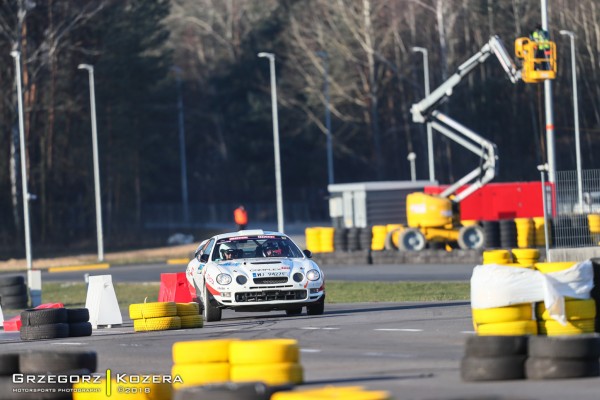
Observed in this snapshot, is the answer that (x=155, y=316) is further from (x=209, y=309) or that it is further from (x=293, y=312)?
(x=293, y=312)

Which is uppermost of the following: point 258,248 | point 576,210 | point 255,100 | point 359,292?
point 255,100

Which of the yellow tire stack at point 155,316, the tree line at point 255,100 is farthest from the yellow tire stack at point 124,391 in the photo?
the tree line at point 255,100

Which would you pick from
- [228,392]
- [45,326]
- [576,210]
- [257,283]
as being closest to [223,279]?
[257,283]

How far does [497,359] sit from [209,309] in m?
8.93

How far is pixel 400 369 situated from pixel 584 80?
62838 mm

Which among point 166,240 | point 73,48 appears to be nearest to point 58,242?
point 166,240

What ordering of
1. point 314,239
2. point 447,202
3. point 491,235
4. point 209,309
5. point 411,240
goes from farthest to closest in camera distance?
point 314,239 → point 447,202 → point 411,240 → point 491,235 → point 209,309

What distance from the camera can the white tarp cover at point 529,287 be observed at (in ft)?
43.4

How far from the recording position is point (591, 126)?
244 ft

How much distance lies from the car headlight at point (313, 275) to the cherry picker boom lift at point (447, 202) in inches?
Result: 753

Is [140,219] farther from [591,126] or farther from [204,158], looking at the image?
[591,126]

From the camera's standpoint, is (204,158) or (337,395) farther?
(204,158)

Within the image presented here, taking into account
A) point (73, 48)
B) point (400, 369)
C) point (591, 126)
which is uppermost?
point (73, 48)

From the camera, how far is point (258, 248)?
1967cm
